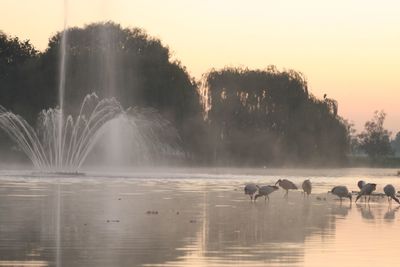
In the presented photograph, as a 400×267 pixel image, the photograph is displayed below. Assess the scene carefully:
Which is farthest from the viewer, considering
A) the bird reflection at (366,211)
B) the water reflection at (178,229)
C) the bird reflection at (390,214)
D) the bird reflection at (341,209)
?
the bird reflection at (341,209)

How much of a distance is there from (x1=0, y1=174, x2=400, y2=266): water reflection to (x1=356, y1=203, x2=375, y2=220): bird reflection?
3 centimetres

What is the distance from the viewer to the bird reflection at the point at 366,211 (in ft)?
90.4

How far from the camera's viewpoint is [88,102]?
81.8m

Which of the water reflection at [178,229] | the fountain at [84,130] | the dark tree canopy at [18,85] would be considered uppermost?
the dark tree canopy at [18,85]

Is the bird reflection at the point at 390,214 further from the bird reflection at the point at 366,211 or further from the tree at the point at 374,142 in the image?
the tree at the point at 374,142

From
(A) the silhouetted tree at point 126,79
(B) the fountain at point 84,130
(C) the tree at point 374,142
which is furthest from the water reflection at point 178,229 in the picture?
(C) the tree at point 374,142

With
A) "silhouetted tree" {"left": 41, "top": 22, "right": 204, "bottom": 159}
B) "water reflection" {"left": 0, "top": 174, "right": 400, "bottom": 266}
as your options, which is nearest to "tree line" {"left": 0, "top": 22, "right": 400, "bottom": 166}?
"silhouetted tree" {"left": 41, "top": 22, "right": 204, "bottom": 159}

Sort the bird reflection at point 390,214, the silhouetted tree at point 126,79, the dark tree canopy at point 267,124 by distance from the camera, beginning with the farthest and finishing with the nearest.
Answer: the dark tree canopy at point 267,124, the silhouetted tree at point 126,79, the bird reflection at point 390,214

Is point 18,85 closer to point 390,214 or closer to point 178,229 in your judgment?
point 390,214

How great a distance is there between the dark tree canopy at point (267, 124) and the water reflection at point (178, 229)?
51862 mm

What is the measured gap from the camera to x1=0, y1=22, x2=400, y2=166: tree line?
3356 inches

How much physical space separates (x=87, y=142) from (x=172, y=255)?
198 feet

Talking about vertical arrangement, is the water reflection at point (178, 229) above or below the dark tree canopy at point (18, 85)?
below

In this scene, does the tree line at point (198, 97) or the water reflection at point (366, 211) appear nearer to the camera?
the water reflection at point (366, 211)
